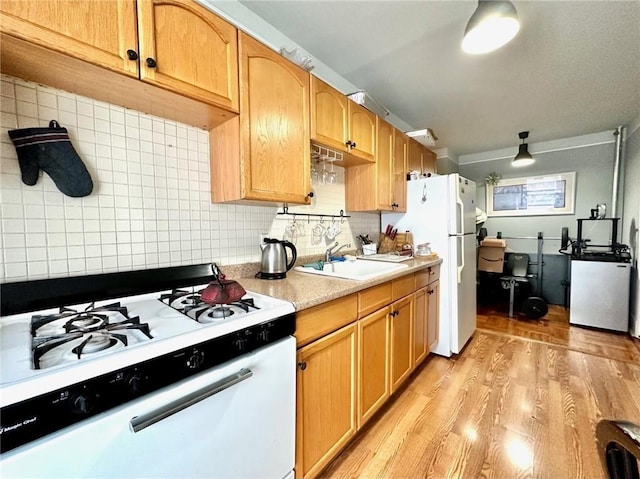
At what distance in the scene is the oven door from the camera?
537 mm

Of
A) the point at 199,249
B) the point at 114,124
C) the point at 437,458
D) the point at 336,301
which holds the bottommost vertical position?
the point at 437,458

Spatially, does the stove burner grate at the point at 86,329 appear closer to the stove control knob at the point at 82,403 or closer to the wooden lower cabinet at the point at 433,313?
the stove control knob at the point at 82,403

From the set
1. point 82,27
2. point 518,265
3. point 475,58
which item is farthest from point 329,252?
point 518,265

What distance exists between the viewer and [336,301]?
3.99ft

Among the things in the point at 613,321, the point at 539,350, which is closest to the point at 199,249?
the point at 539,350

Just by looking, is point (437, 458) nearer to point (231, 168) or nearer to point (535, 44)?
point (231, 168)

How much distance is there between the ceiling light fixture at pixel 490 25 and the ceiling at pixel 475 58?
8.5 inches

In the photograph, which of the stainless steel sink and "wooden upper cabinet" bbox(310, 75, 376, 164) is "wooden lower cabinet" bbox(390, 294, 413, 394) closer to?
the stainless steel sink

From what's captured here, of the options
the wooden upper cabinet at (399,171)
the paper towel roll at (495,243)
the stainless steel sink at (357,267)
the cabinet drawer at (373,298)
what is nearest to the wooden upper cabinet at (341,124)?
the wooden upper cabinet at (399,171)

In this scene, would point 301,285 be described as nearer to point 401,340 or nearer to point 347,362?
point 347,362

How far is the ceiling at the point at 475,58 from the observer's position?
5.02ft

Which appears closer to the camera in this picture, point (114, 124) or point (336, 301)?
point (114, 124)

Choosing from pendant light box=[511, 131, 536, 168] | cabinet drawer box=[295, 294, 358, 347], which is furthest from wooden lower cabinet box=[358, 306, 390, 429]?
pendant light box=[511, 131, 536, 168]

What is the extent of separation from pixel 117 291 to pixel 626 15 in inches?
117
